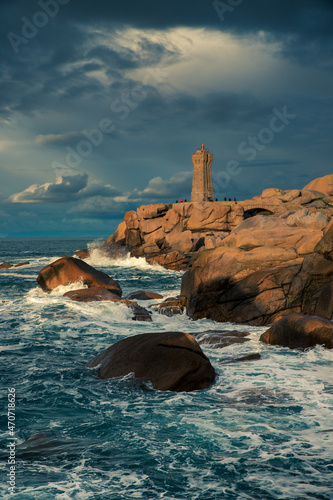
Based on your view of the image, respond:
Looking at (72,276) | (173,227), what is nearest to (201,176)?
(173,227)

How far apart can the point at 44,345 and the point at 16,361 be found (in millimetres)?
2031

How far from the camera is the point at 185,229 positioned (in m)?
57.0

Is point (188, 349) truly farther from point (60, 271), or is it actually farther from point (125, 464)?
point (60, 271)

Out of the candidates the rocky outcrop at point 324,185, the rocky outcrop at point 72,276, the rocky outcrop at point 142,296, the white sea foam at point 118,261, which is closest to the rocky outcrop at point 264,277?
the rocky outcrop at point 142,296

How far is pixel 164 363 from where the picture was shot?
10070 mm

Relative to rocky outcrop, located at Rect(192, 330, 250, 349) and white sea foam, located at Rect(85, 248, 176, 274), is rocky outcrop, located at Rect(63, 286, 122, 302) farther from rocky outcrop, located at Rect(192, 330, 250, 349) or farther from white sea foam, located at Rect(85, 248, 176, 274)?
white sea foam, located at Rect(85, 248, 176, 274)

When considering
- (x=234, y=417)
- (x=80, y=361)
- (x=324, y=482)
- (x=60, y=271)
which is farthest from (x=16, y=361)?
(x=60, y=271)

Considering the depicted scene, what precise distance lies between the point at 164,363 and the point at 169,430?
2.41m

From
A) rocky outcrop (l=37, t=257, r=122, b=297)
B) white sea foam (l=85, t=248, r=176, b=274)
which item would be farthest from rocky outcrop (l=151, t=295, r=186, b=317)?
white sea foam (l=85, t=248, r=176, b=274)

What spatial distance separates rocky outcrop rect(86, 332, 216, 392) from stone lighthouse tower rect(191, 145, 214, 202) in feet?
248

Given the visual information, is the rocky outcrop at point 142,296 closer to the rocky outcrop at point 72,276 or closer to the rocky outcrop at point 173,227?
the rocky outcrop at point 72,276

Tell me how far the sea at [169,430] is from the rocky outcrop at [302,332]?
A: 0.34 meters

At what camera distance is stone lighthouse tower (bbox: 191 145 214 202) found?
85500 mm

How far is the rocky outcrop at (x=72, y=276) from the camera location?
24312mm
